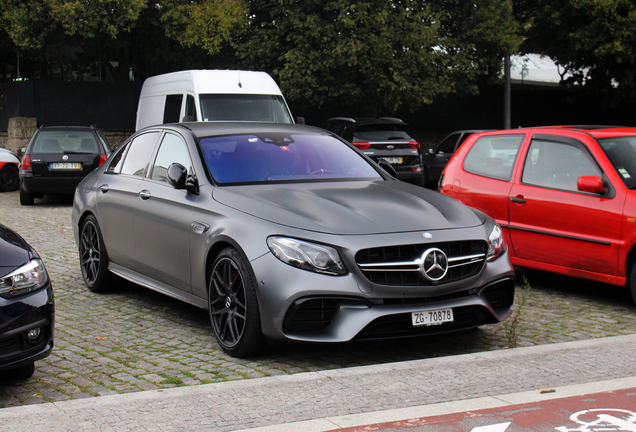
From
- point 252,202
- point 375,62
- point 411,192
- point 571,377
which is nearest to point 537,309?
point 411,192

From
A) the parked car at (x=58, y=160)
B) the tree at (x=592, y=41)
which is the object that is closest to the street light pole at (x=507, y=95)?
the tree at (x=592, y=41)

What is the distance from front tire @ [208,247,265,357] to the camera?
16.9ft

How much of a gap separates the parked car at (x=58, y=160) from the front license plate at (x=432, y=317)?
491 inches

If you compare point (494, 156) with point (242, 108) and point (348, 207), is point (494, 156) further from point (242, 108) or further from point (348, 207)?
point (242, 108)

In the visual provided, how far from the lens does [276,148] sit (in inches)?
255

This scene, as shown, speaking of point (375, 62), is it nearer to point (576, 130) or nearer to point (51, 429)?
point (576, 130)

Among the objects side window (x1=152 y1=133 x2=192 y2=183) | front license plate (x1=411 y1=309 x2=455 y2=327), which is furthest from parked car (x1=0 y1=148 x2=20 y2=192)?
front license plate (x1=411 y1=309 x2=455 y2=327)

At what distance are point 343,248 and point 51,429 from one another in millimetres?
2050

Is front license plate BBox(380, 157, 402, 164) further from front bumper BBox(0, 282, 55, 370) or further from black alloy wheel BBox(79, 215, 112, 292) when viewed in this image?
front bumper BBox(0, 282, 55, 370)

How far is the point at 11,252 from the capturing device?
4613 millimetres

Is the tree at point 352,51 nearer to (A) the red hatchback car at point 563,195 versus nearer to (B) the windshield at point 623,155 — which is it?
(A) the red hatchback car at point 563,195

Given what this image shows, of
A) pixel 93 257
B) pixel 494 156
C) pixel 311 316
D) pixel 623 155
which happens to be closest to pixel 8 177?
pixel 93 257

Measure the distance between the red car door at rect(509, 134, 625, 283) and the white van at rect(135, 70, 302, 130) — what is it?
7843 mm

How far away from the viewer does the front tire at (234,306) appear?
516cm
